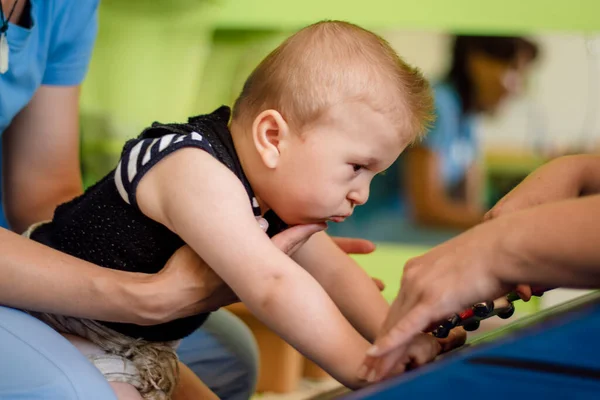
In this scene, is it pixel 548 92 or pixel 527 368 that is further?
pixel 548 92

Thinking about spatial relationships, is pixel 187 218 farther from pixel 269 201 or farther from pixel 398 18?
pixel 398 18

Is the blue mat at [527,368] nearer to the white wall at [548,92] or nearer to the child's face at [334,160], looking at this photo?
the child's face at [334,160]

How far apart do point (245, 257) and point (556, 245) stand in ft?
1.03

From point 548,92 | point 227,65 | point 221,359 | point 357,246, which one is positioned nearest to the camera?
point 357,246

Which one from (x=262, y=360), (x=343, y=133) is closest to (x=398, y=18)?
(x=262, y=360)

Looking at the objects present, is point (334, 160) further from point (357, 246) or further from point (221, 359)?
point (221, 359)

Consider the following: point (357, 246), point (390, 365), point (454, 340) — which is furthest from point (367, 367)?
point (357, 246)

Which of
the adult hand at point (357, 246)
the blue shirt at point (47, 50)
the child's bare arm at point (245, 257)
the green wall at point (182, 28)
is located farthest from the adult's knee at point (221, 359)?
the green wall at point (182, 28)

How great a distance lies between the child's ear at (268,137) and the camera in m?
0.91

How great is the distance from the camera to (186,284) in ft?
2.96

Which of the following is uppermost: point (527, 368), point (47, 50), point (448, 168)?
point (47, 50)

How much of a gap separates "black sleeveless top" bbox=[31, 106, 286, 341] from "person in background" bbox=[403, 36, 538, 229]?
1761 millimetres

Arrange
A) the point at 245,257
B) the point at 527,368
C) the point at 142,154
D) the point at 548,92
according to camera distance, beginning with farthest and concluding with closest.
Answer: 1. the point at 548,92
2. the point at 142,154
3. the point at 245,257
4. the point at 527,368

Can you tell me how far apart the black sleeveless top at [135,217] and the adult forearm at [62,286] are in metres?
0.04
